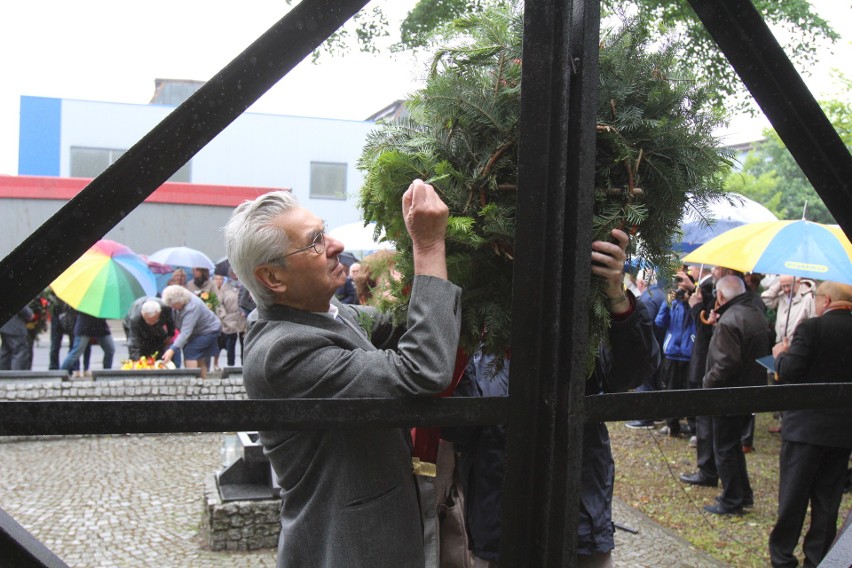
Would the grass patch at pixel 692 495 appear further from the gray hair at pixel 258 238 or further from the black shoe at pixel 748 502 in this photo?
the gray hair at pixel 258 238

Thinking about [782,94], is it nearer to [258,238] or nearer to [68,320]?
[258,238]

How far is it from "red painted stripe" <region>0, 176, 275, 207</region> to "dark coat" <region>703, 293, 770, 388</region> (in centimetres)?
1247

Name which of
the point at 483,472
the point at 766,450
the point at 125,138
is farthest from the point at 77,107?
the point at 483,472

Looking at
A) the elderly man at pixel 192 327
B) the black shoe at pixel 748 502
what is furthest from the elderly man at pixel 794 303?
the elderly man at pixel 192 327

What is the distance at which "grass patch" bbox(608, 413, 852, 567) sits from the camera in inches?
231

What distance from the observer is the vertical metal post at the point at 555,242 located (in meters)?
1.44

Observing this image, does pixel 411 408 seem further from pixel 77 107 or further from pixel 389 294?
pixel 77 107

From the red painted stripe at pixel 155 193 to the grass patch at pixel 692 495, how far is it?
36.4ft

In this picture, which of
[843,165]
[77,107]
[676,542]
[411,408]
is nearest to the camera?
[411,408]

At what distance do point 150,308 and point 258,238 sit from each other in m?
8.80

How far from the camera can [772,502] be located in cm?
688

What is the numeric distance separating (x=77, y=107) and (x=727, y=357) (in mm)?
24443

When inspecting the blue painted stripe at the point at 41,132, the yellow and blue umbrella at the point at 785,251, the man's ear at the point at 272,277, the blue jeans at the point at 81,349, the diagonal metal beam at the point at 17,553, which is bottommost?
the blue jeans at the point at 81,349

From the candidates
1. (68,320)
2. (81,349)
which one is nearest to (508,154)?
(81,349)
